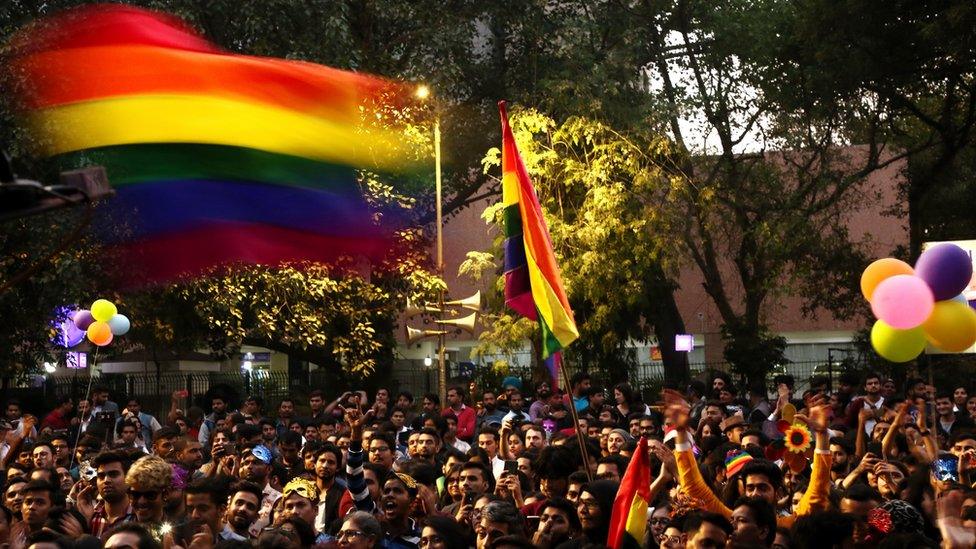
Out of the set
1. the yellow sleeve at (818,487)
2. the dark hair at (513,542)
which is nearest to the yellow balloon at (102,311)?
the yellow sleeve at (818,487)

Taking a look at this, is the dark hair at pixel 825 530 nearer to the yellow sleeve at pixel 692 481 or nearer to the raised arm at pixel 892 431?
the yellow sleeve at pixel 692 481

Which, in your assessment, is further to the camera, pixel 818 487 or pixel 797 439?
pixel 797 439

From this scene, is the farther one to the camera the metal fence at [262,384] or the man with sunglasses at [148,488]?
the metal fence at [262,384]

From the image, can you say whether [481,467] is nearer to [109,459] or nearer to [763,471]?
[763,471]

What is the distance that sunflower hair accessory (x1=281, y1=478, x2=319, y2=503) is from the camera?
9000mm

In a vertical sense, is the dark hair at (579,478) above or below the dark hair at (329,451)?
below

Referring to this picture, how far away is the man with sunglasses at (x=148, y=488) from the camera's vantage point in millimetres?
8281

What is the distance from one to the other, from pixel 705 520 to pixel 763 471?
59.5 inches

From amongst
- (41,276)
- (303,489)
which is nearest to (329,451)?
(303,489)

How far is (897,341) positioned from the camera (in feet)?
27.0

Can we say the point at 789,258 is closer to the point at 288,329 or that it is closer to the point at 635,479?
the point at 288,329

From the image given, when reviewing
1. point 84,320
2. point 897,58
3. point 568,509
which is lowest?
point 568,509

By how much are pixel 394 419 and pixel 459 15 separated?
10510mm

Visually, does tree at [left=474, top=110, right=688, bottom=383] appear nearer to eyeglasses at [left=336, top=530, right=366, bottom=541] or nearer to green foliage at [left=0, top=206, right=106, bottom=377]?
green foliage at [left=0, top=206, right=106, bottom=377]
